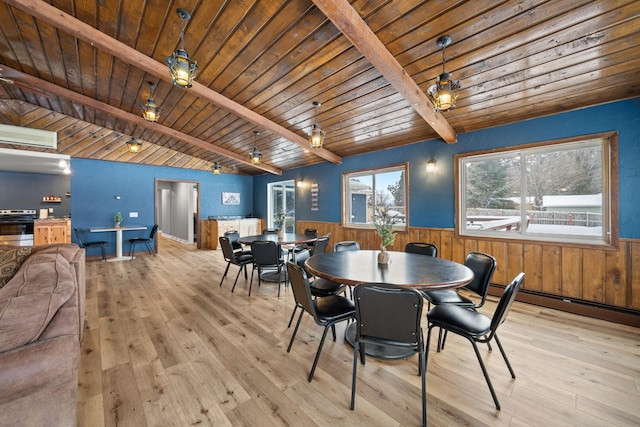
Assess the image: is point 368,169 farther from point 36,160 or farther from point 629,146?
point 36,160

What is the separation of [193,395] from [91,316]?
7.27 ft

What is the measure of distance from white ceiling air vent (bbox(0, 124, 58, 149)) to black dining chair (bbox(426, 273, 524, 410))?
7661mm

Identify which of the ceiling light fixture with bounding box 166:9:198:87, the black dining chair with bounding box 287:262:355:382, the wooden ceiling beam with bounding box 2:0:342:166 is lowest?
the black dining chair with bounding box 287:262:355:382

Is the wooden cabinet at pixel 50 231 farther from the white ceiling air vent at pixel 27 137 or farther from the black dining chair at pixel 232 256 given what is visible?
the black dining chair at pixel 232 256

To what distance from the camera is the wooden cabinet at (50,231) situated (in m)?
5.86

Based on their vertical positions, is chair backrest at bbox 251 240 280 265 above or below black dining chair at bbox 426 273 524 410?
above

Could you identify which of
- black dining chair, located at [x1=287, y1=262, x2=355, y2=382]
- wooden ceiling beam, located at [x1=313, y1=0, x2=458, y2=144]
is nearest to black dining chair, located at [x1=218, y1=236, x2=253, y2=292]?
black dining chair, located at [x1=287, y1=262, x2=355, y2=382]

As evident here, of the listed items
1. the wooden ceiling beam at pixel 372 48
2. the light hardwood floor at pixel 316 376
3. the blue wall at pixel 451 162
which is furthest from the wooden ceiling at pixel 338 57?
the light hardwood floor at pixel 316 376

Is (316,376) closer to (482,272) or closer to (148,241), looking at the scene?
(482,272)

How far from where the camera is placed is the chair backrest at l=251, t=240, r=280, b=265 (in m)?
3.55

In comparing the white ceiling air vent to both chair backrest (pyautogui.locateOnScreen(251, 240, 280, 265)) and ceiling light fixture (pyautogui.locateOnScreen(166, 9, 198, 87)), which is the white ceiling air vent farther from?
chair backrest (pyautogui.locateOnScreen(251, 240, 280, 265))

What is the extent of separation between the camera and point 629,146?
9.21 feet

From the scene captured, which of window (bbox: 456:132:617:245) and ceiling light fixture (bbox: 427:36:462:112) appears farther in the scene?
window (bbox: 456:132:617:245)

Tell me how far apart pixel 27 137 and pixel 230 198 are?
4.79 metres
